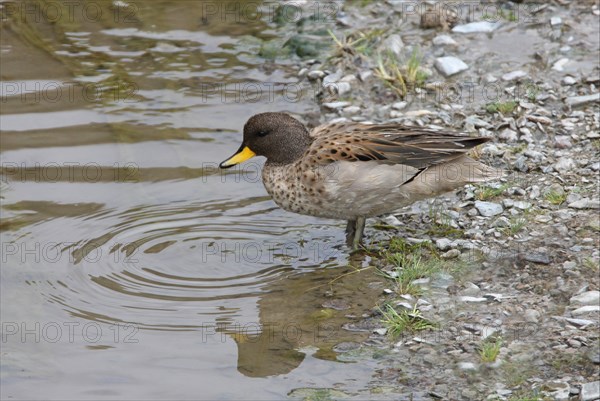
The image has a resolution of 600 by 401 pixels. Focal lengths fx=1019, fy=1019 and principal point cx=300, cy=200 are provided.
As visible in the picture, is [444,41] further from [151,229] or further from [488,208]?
[151,229]

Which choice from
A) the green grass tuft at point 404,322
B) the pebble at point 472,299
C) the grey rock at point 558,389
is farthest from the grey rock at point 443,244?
the grey rock at point 558,389

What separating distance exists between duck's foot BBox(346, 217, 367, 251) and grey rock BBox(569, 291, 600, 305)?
5.60 feet

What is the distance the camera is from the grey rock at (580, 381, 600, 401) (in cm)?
525

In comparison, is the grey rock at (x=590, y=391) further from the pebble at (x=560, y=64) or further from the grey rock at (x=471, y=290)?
the pebble at (x=560, y=64)

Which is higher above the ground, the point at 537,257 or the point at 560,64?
the point at 560,64

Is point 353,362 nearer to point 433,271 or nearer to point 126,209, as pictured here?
point 433,271

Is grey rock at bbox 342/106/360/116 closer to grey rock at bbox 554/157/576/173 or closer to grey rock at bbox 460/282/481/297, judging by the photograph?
grey rock at bbox 554/157/576/173


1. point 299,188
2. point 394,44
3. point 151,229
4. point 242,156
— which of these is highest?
point 394,44

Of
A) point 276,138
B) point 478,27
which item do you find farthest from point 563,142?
point 276,138

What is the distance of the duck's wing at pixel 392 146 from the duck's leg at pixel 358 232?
1.67ft

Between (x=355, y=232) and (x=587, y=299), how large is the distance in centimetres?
187

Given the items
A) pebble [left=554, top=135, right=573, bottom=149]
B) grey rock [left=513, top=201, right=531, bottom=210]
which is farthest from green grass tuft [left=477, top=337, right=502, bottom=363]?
pebble [left=554, top=135, right=573, bottom=149]

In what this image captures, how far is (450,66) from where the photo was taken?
9.41 m

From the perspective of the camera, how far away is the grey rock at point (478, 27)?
32.6 feet
